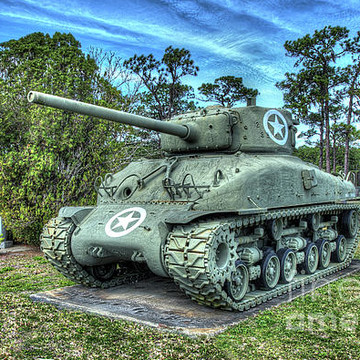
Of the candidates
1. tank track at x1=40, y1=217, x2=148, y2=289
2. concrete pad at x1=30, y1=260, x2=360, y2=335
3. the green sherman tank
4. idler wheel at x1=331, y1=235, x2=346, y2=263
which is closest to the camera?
concrete pad at x1=30, y1=260, x2=360, y2=335

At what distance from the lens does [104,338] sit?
645 cm

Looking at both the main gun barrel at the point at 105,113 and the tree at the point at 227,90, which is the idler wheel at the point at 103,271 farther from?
the tree at the point at 227,90

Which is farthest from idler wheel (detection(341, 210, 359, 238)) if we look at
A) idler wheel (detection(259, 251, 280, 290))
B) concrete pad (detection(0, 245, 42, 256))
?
concrete pad (detection(0, 245, 42, 256))

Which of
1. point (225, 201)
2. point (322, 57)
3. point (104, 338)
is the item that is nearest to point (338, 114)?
point (322, 57)

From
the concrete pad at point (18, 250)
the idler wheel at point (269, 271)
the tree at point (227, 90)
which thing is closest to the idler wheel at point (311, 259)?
the idler wheel at point (269, 271)

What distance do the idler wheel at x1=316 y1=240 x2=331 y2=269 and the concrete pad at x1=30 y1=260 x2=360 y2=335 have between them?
28.5 inches

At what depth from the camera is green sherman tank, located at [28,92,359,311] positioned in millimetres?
7129

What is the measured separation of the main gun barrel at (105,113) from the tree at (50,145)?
231 inches

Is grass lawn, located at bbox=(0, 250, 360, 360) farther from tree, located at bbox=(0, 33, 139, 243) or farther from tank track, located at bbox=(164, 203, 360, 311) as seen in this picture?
tree, located at bbox=(0, 33, 139, 243)

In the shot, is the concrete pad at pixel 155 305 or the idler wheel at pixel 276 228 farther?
the idler wheel at pixel 276 228

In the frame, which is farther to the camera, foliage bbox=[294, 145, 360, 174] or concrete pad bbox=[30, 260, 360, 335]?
foliage bbox=[294, 145, 360, 174]

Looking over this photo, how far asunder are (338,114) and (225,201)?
26.8 meters

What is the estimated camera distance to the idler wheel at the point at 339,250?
11891mm

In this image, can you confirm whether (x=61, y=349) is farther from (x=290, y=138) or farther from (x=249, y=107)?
(x=290, y=138)
